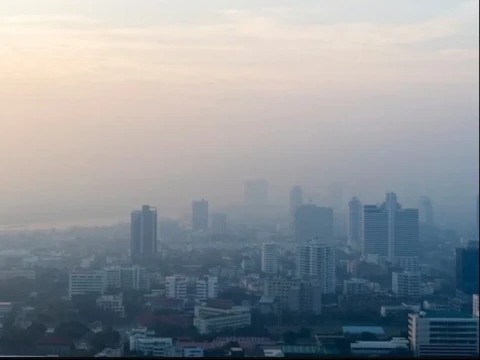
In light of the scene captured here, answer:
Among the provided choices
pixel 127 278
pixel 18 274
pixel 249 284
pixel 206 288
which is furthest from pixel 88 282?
pixel 249 284

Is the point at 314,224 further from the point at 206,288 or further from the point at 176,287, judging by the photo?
the point at 176,287

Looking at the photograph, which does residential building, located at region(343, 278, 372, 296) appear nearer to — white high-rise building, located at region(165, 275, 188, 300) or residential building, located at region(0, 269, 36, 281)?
white high-rise building, located at region(165, 275, 188, 300)

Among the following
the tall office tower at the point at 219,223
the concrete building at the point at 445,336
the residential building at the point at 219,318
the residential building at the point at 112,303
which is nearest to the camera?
the concrete building at the point at 445,336

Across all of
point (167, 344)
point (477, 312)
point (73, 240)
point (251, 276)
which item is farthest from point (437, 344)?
point (73, 240)

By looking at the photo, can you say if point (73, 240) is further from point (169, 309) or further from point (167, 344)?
point (167, 344)

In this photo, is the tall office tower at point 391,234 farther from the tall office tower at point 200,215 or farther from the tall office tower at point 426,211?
the tall office tower at point 200,215

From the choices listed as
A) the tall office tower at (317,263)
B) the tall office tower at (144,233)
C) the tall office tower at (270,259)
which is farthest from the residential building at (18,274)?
the tall office tower at (317,263)

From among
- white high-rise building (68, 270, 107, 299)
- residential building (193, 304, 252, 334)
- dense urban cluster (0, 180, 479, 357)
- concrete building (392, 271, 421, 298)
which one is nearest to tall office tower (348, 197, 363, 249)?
dense urban cluster (0, 180, 479, 357)
